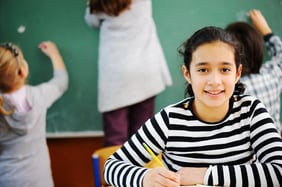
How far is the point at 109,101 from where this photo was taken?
1.71 meters

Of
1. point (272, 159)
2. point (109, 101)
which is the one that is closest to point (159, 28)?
point (109, 101)

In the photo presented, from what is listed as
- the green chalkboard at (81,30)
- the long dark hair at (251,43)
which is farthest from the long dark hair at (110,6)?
the long dark hair at (251,43)

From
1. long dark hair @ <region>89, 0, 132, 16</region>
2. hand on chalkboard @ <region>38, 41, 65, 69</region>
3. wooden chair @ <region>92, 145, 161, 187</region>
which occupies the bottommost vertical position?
wooden chair @ <region>92, 145, 161, 187</region>

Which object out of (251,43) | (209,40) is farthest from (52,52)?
(209,40)

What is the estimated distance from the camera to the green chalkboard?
165 cm

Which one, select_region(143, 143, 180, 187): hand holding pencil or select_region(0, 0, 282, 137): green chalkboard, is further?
select_region(0, 0, 282, 137): green chalkboard

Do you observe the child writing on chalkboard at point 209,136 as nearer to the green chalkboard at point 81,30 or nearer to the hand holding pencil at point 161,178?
the hand holding pencil at point 161,178

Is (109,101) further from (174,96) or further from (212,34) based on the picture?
(212,34)

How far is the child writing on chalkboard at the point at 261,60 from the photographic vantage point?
150 centimetres

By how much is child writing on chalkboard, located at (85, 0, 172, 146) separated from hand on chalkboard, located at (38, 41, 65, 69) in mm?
169

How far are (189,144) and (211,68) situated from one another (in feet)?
0.64

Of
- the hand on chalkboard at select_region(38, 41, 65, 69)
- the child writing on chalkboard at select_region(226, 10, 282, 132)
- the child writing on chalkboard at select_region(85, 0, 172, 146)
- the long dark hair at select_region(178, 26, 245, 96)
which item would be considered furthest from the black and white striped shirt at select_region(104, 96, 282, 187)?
the hand on chalkboard at select_region(38, 41, 65, 69)

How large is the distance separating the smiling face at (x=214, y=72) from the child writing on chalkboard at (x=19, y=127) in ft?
2.48

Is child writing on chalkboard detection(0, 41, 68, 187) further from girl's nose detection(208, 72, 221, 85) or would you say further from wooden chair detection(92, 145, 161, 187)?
girl's nose detection(208, 72, 221, 85)
